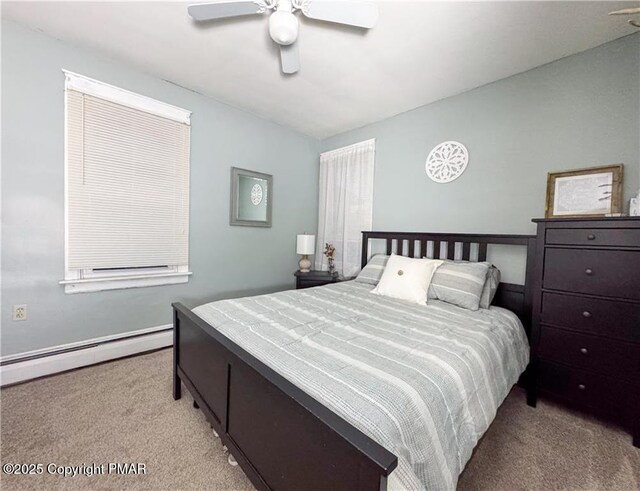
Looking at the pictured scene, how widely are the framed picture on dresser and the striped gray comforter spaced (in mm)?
902

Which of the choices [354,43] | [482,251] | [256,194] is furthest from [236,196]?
[482,251]

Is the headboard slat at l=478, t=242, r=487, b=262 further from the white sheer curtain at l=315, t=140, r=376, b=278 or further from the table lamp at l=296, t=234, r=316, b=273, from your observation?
the table lamp at l=296, t=234, r=316, b=273

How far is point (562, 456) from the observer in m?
1.38

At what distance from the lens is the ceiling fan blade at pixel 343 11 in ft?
4.66

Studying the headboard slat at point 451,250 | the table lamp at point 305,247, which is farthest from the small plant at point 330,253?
the headboard slat at point 451,250

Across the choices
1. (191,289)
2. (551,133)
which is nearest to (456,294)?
(551,133)

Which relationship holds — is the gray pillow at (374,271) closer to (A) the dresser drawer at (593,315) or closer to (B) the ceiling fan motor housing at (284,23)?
(A) the dresser drawer at (593,315)

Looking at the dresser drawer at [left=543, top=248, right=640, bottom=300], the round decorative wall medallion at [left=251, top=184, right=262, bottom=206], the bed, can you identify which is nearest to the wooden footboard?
the bed

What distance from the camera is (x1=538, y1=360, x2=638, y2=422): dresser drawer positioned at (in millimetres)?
1468

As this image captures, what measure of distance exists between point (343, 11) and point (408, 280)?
1.82m

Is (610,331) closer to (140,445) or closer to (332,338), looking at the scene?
(332,338)

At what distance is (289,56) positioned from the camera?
1.80 metres

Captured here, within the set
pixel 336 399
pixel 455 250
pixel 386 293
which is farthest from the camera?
pixel 455 250

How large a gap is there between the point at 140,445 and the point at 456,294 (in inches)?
85.3
